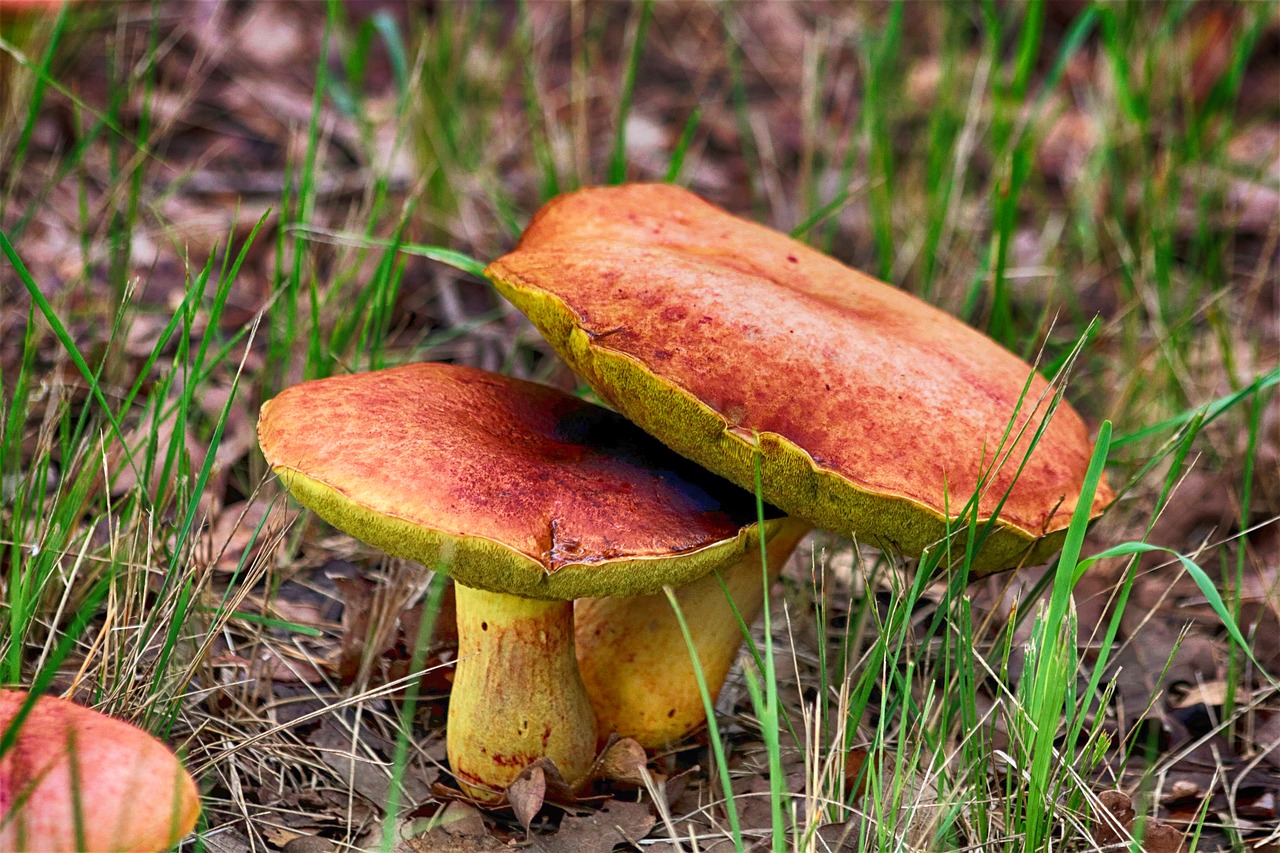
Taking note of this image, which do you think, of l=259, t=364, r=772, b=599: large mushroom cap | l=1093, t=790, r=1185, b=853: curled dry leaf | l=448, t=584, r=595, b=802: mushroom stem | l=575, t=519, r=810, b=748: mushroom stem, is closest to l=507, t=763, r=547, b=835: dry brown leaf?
l=448, t=584, r=595, b=802: mushroom stem

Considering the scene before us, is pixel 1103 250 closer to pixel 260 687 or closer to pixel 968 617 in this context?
pixel 968 617

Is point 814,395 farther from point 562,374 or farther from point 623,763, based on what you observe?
point 562,374

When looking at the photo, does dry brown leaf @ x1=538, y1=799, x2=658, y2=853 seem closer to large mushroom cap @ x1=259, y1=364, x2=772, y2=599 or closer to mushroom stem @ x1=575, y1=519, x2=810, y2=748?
mushroom stem @ x1=575, y1=519, x2=810, y2=748

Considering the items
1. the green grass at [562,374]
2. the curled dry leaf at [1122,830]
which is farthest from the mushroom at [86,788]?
Result: the curled dry leaf at [1122,830]

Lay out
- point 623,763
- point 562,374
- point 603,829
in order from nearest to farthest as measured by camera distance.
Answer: point 603,829
point 623,763
point 562,374

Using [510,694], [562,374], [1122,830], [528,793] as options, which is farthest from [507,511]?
[562,374]

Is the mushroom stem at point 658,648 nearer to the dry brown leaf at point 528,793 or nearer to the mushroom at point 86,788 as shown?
the dry brown leaf at point 528,793
